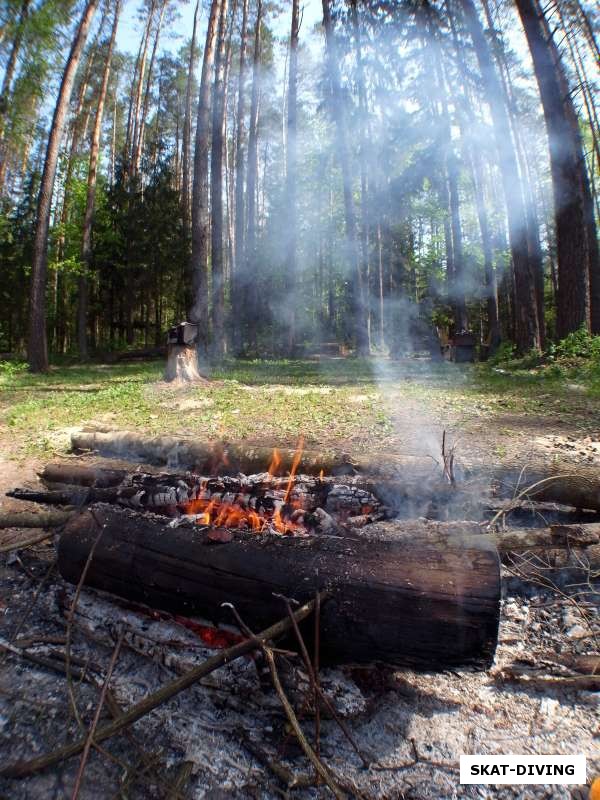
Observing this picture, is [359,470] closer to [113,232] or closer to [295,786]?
[295,786]

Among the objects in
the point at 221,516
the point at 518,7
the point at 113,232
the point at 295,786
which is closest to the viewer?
the point at 295,786

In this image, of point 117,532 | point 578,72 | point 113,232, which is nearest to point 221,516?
point 117,532

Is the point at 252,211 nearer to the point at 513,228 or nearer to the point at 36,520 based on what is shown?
the point at 513,228

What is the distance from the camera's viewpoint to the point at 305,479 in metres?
3.02

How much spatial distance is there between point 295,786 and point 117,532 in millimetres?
1252

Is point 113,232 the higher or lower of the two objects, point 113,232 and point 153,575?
the higher

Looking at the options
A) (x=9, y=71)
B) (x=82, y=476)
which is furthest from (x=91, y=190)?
(x=82, y=476)

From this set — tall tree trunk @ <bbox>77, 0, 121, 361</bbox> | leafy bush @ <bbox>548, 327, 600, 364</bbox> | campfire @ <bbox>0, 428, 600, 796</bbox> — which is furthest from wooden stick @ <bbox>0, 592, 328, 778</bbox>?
tall tree trunk @ <bbox>77, 0, 121, 361</bbox>

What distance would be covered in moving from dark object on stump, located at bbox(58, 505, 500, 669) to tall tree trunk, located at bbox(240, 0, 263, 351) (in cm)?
1837

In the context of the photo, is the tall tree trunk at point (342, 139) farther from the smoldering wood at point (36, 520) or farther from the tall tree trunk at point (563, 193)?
the smoldering wood at point (36, 520)

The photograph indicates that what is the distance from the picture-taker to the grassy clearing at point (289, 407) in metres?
5.51

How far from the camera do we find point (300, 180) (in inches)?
1133

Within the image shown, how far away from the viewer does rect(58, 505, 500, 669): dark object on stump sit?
147cm

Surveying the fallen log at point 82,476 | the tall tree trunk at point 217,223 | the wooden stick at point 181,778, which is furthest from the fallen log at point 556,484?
the tall tree trunk at point 217,223
